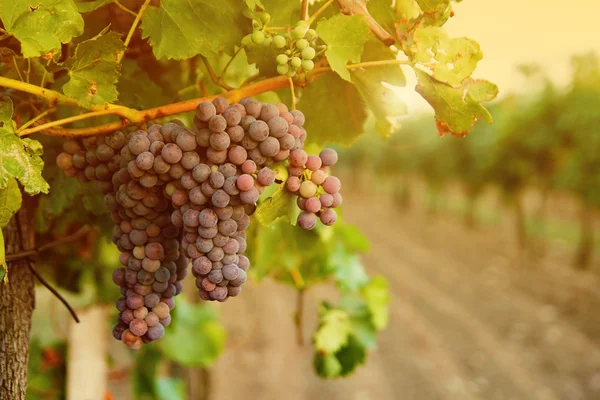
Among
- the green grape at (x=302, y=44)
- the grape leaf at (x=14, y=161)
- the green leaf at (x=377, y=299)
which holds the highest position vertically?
the green grape at (x=302, y=44)

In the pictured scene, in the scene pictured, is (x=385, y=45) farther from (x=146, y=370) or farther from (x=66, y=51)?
(x=146, y=370)

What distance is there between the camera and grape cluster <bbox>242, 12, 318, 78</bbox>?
905mm

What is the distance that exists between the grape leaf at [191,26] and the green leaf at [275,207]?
0.27 m

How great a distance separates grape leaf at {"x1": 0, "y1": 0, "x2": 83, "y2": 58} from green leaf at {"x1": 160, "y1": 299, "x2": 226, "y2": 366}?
250 cm

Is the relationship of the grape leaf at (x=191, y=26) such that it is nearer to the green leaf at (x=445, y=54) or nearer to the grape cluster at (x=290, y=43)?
the grape cluster at (x=290, y=43)

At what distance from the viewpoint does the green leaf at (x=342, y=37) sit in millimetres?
892

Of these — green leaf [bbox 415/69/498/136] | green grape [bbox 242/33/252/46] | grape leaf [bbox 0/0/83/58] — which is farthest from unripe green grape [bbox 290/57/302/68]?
grape leaf [bbox 0/0/83/58]

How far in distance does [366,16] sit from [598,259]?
57.8ft

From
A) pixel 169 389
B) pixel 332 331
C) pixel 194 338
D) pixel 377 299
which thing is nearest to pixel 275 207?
pixel 332 331

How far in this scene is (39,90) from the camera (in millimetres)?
890

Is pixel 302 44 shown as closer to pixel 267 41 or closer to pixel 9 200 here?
pixel 267 41

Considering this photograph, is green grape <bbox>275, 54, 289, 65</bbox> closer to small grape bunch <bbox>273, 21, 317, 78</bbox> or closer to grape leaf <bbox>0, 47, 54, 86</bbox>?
small grape bunch <bbox>273, 21, 317, 78</bbox>

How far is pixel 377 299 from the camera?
110 inches

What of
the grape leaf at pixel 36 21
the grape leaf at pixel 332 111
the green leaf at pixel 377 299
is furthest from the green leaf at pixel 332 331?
the grape leaf at pixel 36 21
